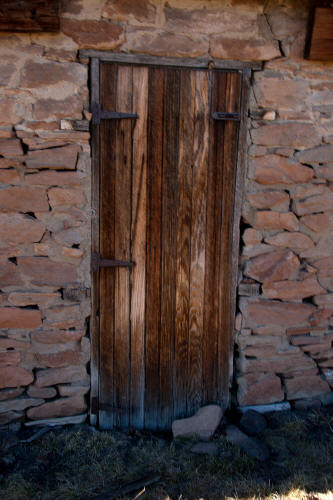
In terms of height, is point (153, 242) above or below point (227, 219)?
below

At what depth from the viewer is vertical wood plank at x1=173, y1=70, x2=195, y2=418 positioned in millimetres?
3133

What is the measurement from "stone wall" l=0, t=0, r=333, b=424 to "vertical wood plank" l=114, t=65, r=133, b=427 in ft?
0.67

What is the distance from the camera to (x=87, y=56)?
9.63 ft

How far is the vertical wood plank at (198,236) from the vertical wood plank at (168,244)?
0.13m

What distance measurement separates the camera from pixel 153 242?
323 centimetres

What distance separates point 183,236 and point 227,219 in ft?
1.08

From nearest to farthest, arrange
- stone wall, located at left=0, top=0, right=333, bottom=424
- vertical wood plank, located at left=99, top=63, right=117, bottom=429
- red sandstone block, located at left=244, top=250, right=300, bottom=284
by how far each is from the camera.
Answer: stone wall, located at left=0, top=0, right=333, bottom=424 < vertical wood plank, located at left=99, top=63, right=117, bottom=429 < red sandstone block, located at left=244, top=250, right=300, bottom=284

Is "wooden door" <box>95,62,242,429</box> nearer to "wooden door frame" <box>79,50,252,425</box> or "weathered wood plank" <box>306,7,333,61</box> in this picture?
"wooden door frame" <box>79,50,252,425</box>

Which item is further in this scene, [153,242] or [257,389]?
[257,389]

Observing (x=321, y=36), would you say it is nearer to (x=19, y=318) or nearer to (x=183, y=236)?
(x=183, y=236)

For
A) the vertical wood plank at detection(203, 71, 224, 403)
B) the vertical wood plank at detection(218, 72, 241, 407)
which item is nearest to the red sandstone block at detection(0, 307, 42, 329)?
the vertical wood plank at detection(203, 71, 224, 403)

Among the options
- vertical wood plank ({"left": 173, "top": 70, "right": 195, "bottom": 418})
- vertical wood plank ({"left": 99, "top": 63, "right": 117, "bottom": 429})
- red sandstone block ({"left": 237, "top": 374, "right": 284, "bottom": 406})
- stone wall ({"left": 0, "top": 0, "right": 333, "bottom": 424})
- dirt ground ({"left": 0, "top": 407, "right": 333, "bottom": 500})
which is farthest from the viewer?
red sandstone block ({"left": 237, "top": 374, "right": 284, "bottom": 406})

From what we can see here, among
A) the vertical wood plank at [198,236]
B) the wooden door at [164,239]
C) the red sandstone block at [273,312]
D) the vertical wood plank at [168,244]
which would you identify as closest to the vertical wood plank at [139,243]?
the wooden door at [164,239]

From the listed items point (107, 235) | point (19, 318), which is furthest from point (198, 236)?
point (19, 318)
